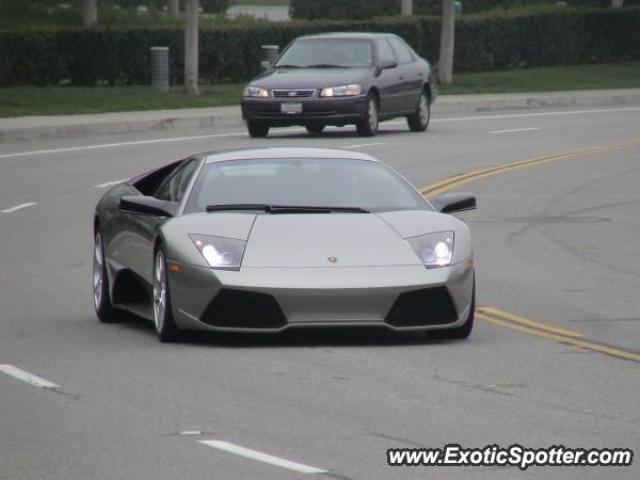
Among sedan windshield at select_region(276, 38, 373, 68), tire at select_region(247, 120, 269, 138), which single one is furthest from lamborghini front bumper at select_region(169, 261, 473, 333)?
sedan windshield at select_region(276, 38, 373, 68)

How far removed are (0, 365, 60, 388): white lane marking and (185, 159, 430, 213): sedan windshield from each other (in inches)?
69.0

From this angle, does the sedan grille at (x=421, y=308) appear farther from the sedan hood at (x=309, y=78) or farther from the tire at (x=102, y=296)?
the sedan hood at (x=309, y=78)

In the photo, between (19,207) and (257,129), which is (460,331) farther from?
(257,129)

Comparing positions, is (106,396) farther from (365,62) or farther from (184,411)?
(365,62)

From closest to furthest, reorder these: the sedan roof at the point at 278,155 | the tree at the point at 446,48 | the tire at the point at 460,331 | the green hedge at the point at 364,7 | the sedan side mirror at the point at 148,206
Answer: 1. the tire at the point at 460,331
2. the sedan side mirror at the point at 148,206
3. the sedan roof at the point at 278,155
4. the tree at the point at 446,48
5. the green hedge at the point at 364,7

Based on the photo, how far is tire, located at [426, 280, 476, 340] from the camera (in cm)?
1074

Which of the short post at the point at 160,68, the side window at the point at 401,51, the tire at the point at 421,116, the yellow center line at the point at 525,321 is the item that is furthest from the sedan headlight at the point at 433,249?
the short post at the point at 160,68

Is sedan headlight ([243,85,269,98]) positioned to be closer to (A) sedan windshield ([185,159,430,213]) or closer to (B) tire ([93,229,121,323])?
(B) tire ([93,229,121,323])

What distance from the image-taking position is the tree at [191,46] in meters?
37.9

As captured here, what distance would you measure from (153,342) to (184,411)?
2.40 meters

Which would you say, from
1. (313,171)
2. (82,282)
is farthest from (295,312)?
(82,282)

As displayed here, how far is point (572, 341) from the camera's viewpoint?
10930mm

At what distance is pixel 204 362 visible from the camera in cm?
995

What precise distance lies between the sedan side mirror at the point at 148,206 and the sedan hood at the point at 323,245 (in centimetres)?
68
